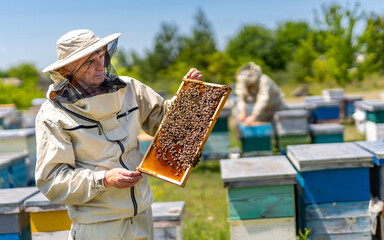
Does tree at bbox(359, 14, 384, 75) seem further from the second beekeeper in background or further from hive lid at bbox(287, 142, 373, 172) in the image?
hive lid at bbox(287, 142, 373, 172)

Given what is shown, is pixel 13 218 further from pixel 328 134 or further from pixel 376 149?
pixel 328 134

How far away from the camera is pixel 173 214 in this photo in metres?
2.78

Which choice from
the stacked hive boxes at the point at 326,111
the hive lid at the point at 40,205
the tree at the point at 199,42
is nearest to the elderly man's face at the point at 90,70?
the hive lid at the point at 40,205

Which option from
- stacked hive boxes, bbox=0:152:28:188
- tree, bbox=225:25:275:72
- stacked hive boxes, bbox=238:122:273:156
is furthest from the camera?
tree, bbox=225:25:275:72

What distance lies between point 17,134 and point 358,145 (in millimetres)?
4525

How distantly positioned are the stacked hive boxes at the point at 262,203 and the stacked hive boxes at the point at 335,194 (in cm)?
13

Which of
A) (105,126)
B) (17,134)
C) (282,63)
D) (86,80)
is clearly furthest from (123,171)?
(282,63)

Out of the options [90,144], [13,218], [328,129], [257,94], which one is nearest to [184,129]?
[90,144]

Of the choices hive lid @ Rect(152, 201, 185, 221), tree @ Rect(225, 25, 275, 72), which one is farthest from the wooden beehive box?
tree @ Rect(225, 25, 275, 72)

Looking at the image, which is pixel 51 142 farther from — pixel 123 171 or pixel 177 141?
pixel 177 141

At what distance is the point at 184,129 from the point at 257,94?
5.64 metres

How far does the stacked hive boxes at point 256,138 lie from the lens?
6656mm

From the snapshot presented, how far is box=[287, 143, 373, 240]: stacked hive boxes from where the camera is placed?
2639 millimetres

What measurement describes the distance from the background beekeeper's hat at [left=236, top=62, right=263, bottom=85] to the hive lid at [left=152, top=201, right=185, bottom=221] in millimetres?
4720
